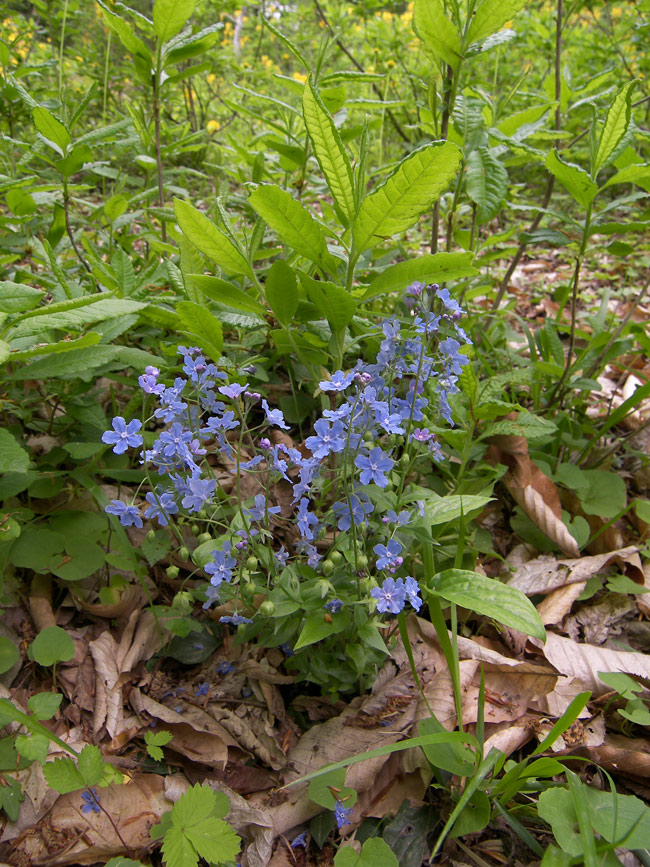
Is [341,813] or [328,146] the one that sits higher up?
[328,146]

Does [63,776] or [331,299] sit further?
[331,299]

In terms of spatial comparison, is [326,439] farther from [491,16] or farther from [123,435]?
[491,16]

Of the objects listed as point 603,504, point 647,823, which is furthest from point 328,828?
point 603,504

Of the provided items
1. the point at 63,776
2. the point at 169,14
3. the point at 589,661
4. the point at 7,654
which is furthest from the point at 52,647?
the point at 169,14

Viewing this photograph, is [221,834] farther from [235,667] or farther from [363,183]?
[363,183]

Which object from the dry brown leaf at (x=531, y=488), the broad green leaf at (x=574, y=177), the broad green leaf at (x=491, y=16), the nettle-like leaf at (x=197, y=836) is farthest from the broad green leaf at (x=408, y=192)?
the nettle-like leaf at (x=197, y=836)

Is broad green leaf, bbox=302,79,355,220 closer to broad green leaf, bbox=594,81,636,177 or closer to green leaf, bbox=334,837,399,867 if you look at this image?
broad green leaf, bbox=594,81,636,177

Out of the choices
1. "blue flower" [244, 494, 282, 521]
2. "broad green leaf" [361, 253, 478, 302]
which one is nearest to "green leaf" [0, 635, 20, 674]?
"blue flower" [244, 494, 282, 521]
